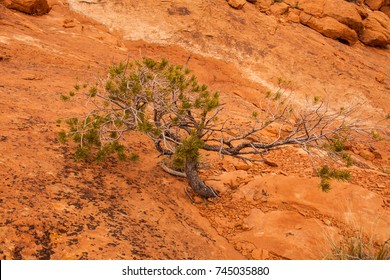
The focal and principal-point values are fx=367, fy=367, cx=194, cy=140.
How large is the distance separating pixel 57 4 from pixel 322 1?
28.2 feet

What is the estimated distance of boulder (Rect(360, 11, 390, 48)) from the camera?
516 inches

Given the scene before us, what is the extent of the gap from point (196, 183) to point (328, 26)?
9.90 metres

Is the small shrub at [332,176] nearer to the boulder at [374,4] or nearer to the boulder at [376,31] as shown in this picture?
the boulder at [376,31]

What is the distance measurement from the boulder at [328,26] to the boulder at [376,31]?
94cm

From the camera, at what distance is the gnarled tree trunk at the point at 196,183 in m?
4.47

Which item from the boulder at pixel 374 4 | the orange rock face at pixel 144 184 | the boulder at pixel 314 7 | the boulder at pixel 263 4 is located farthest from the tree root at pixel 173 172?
the boulder at pixel 374 4

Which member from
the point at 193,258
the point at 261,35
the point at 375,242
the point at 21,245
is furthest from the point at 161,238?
the point at 261,35

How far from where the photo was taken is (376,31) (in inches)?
521

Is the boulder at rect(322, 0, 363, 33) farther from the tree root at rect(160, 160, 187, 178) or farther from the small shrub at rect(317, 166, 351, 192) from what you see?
the small shrub at rect(317, 166, 351, 192)

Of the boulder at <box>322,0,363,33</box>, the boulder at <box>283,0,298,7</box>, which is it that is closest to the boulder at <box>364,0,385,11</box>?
the boulder at <box>322,0,363,33</box>

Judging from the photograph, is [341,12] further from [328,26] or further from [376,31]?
[376,31]

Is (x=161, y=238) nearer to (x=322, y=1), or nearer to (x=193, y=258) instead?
(x=193, y=258)

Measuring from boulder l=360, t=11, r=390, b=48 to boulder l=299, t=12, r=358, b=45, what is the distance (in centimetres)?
94

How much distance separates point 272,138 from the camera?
7340mm
